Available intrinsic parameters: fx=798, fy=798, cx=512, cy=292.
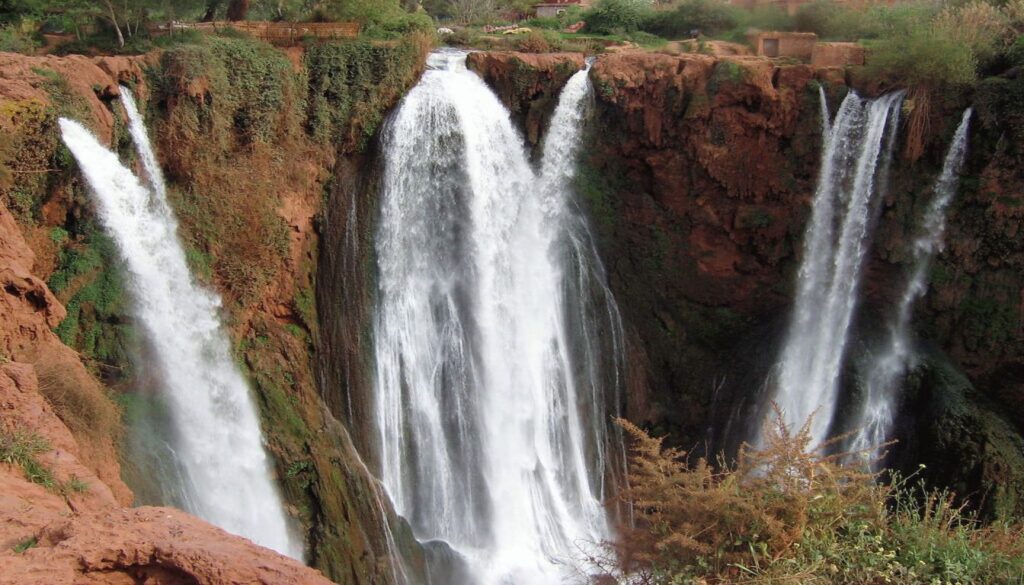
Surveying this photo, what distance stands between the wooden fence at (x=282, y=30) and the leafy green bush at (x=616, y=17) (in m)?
8.73

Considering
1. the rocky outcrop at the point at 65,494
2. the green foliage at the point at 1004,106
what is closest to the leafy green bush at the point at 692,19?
the green foliage at the point at 1004,106

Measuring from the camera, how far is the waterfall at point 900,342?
1501 cm

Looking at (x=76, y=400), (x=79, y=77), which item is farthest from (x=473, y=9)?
(x=76, y=400)

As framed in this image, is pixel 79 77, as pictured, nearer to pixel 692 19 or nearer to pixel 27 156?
pixel 27 156

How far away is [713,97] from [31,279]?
1229 centimetres

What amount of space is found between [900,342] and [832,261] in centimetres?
202

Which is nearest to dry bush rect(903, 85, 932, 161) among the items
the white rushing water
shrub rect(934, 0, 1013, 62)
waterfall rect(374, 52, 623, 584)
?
shrub rect(934, 0, 1013, 62)

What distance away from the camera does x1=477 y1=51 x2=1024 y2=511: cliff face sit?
48.0ft

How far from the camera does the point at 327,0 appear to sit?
18.3 metres

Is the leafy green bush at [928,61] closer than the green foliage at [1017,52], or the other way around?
the leafy green bush at [928,61]

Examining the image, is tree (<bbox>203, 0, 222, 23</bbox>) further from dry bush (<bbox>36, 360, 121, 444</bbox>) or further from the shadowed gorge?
dry bush (<bbox>36, 360, 121, 444</bbox>)

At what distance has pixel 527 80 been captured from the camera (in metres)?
16.4

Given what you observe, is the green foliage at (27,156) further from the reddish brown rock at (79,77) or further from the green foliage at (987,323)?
the green foliage at (987,323)

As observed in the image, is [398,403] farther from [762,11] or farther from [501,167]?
[762,11]
